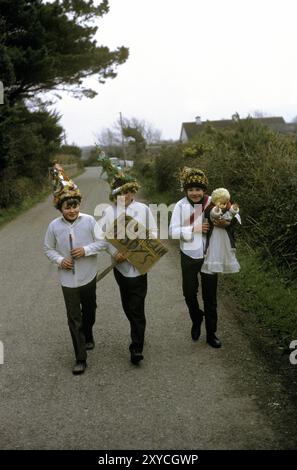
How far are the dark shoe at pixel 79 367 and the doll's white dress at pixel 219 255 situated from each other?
150 centimetres

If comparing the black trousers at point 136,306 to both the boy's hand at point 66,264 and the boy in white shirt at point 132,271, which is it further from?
the boy's hand at point 66,264

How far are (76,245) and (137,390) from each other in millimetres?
1466

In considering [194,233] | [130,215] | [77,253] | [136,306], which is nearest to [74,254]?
[77,253]

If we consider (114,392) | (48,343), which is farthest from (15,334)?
(114,392)

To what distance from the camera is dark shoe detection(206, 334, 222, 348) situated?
16.4 ft

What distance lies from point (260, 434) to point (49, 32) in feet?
65.5

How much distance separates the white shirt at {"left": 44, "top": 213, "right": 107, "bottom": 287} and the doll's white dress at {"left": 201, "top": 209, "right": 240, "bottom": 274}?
1.05 meters

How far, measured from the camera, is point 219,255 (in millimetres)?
4855

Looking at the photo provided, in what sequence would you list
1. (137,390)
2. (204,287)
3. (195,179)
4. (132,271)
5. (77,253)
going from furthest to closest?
(204,287)
(195,179)
(132,271)
(77,253)
(137,390)

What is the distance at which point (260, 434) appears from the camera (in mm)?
3471

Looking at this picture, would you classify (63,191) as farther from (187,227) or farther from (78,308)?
(187,227)

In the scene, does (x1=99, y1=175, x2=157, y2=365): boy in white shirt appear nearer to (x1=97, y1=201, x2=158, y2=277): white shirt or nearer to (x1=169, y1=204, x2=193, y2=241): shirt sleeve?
(x1=97, y1=201, x2=158, y2=277): white shirt

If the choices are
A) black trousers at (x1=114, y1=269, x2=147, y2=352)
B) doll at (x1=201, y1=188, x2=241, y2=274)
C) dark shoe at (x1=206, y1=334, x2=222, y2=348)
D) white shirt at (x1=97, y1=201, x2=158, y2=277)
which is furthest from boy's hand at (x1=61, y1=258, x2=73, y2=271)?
dark shoe at (x1=206, y1=334, x2=222, y2=348)

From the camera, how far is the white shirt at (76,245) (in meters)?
4.71
